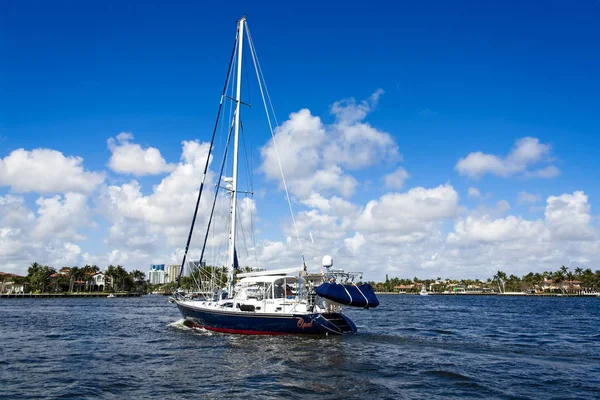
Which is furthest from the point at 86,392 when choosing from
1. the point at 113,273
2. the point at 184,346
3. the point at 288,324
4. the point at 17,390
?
the point at 113,273

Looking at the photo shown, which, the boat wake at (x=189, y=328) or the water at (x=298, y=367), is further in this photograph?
the boat wake at (x=189, y=328)

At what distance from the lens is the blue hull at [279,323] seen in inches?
1035

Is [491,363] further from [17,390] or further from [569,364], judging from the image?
[17,390]

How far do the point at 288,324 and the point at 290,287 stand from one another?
4.04m

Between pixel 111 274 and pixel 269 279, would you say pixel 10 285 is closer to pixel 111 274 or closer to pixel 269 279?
pixel 111 274

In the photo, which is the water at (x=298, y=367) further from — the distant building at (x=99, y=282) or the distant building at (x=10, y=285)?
the distant building at (x=99, y=282)

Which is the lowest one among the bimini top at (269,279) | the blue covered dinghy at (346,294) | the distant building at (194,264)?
the blue covered dinghy at (346,294)

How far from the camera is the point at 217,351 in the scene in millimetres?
23234

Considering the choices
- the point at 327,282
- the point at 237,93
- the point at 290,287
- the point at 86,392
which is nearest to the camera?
the point at 86,392

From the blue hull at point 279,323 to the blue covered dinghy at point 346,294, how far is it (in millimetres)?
2225

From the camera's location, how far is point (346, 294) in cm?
2489

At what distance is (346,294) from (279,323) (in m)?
4.91

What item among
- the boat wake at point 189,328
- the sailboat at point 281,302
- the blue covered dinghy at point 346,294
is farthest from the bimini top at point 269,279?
the boat wake at point 189,328

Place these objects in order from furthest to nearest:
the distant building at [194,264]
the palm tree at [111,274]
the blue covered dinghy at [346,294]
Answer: the palm tree at [111,274], the distant building at [194,264], the blue covered dinghy at [346,294]
